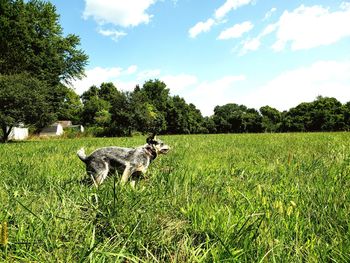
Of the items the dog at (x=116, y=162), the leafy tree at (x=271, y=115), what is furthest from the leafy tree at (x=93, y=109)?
the dog at (x=116, y=162)

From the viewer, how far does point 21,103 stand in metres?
27.7

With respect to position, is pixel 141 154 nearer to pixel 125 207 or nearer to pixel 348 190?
pixel 125 207

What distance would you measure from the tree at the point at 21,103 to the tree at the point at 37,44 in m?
10.2

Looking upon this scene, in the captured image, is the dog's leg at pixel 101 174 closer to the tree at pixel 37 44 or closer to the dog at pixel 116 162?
the dog at pixel 116 162

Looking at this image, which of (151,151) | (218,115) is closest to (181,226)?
(151,151)

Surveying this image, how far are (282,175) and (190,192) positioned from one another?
1830 millimetres

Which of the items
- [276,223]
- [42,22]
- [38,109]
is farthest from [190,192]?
[42,22]

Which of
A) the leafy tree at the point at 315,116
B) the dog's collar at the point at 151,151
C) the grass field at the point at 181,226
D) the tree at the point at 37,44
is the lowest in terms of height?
the grass field at the point at 181,226

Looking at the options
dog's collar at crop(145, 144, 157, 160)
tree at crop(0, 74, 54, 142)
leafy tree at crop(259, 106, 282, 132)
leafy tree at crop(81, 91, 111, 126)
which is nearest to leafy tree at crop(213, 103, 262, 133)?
leafy tree at crop(259, 106, 282, 132)

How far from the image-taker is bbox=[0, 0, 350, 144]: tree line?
28.9m

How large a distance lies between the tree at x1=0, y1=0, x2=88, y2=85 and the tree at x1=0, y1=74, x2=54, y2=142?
10.2 meters

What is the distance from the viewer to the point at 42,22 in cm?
4450

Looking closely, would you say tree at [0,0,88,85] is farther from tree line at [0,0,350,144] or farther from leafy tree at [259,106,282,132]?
leafy tree at [259,106,282,132]

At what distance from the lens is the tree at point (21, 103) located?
1061 inches
